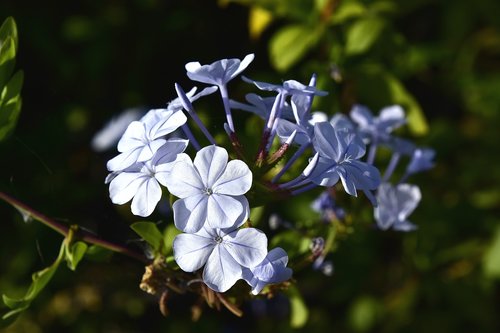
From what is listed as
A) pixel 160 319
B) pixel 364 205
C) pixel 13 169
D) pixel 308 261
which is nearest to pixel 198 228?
pixel 308 261

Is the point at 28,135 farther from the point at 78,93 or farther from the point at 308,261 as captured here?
the point at 308,261

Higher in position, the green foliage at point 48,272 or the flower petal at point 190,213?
the flower petal at point 190,213

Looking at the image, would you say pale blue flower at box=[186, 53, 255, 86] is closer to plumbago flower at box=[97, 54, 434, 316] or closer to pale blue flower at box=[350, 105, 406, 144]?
plumbago flower at box=[97, 54, 434, 316]

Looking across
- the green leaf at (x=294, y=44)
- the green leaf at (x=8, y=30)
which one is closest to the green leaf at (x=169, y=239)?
the green leaf at (x=8, y=30)

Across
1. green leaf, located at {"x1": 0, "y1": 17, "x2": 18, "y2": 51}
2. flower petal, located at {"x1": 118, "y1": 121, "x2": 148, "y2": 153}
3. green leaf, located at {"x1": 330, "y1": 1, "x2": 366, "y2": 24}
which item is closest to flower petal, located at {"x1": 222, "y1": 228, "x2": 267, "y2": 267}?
flower petal, located at {"x1": 118, "y1": 121, "x2": 148, "y2": 153}

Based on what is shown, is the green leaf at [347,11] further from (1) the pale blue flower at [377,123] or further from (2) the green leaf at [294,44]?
(1) the pale blue flower at [377,123]

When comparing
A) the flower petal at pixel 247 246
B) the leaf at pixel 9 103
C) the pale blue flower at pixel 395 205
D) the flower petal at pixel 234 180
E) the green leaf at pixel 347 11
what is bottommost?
the pale blue flower at pixel 395 205
